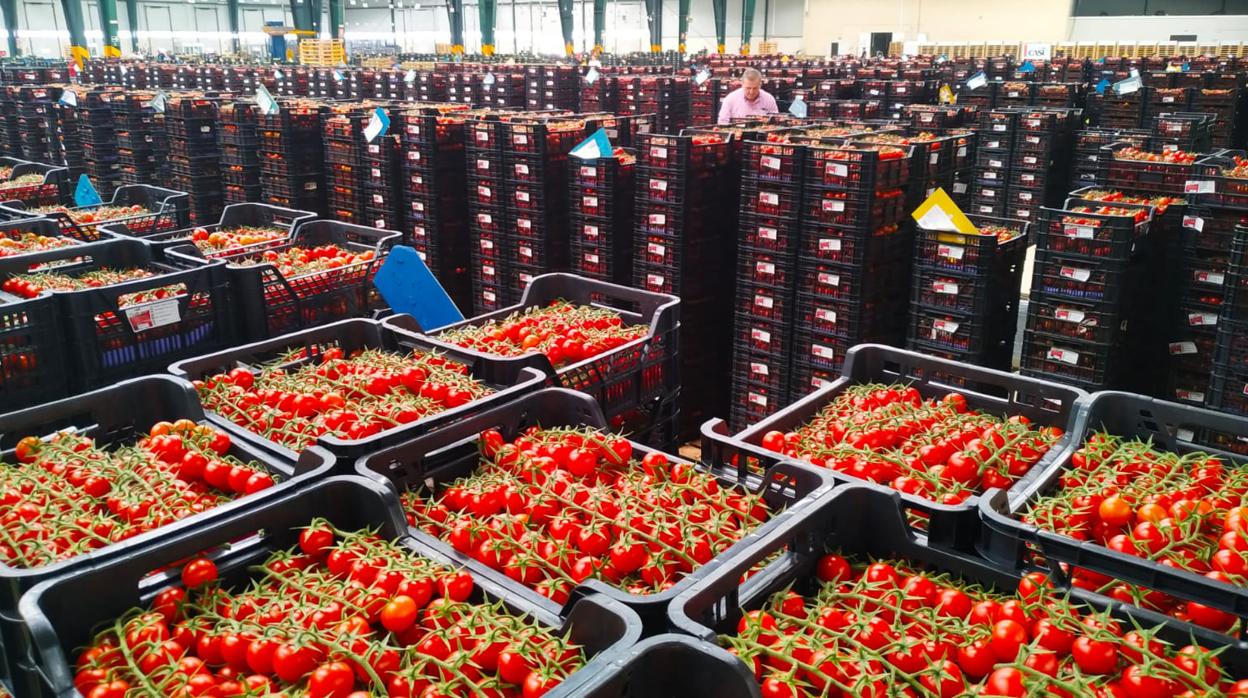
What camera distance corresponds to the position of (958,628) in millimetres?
1856

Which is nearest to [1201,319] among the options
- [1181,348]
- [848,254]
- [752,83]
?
[1181,348]

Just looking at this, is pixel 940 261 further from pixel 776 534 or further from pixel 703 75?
pixel 703 75

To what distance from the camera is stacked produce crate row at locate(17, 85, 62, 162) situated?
444 inches

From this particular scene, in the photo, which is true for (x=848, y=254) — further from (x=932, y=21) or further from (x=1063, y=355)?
(x=932, y=21)

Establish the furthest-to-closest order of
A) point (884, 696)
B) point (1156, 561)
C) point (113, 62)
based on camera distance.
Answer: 1. point (113, 62)
2. point (1156, 561)
3. point (884, 696)

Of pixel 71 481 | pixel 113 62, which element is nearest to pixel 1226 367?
pixel 71 481

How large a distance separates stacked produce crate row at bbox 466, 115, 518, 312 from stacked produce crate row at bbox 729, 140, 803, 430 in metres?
2.02

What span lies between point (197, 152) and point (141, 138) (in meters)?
1.36

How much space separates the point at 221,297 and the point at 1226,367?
4724 mm

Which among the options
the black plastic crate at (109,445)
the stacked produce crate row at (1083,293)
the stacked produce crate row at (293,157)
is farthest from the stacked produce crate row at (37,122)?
the stacked produce crate row at (1083,293)

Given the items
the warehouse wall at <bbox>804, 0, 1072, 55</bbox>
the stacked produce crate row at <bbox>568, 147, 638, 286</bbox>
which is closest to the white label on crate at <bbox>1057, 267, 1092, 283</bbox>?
the stacked produce crate row at <bbox>568, 147, 638, 286</bbox>

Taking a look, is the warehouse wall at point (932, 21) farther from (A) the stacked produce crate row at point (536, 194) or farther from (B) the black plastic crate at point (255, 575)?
(B) the black plastic crate at point (255, 575)

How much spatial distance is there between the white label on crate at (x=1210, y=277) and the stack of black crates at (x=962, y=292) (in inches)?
38.6

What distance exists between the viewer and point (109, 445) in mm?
2928
